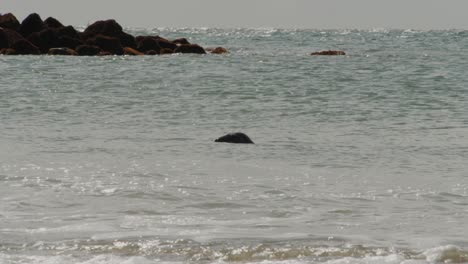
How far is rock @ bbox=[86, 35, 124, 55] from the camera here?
43875 millimetres

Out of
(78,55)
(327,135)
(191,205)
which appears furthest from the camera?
(78,55)

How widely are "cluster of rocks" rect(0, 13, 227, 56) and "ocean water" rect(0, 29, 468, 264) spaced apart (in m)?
20.7

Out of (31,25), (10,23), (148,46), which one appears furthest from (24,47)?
(148,46)

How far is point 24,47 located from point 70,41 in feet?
9.20

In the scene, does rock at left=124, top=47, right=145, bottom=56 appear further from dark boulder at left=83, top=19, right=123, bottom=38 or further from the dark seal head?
the dark seal head

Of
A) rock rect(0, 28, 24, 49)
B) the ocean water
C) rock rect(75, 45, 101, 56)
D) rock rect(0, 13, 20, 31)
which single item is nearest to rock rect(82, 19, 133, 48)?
rock rect(75, 45, 101, 56)

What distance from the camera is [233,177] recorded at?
10.3m

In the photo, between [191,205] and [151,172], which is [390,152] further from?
[191,205]

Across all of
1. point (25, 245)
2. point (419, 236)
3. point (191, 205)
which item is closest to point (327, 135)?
point (191, 205)

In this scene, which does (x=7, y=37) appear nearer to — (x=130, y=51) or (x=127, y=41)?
(x=130, y=51)

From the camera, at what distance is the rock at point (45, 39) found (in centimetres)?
4422

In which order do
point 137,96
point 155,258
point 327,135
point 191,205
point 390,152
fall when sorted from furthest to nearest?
point 137,96
point 327,135
point 390,152
point 191,205
point 155,258

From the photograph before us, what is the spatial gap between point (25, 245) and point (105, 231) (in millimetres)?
717

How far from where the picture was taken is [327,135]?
14445mm
